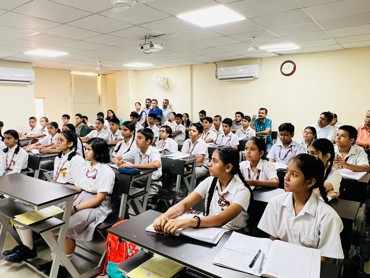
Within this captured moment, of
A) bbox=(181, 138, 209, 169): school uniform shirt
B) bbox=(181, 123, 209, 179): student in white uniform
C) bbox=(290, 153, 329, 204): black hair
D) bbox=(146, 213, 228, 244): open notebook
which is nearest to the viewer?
bbox=(146, 213, 228, 244): open notebook

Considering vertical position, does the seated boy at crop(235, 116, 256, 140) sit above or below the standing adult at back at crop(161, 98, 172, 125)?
below

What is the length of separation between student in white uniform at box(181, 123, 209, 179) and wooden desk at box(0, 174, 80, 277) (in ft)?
7.15

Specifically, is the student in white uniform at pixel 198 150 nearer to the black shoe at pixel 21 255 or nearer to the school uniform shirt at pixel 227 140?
the school uniform shirt at pixel 227 140

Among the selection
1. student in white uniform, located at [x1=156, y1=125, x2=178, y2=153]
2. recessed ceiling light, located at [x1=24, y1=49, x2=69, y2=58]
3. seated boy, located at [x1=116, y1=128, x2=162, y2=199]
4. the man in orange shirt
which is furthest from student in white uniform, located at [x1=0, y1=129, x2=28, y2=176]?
the man in orange shirt

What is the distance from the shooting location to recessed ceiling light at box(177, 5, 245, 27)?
3129 millimetres

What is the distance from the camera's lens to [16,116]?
22.8ft

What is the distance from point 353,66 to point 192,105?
4148 millimetres

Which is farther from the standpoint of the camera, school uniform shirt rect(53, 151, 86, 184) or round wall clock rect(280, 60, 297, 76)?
round wall clock rect(280, 60, 297, 76)

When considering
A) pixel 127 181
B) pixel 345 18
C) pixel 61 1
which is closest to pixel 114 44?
Result: pixel 61 1

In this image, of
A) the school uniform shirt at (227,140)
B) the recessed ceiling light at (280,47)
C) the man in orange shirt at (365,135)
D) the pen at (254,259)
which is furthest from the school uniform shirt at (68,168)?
the recessed ceiling light at (280,47)

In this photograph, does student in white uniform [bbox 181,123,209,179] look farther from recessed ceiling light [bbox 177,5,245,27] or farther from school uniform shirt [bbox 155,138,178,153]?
recessed ceiling light [bbox 177,5,245,27]

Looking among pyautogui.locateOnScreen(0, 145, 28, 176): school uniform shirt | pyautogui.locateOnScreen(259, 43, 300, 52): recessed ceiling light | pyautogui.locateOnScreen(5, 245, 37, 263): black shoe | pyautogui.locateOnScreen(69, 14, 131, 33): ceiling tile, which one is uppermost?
pyautogui.locateOnScreen(259, 43, 300, 52): recessed ceiling light

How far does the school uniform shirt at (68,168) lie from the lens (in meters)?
2.64

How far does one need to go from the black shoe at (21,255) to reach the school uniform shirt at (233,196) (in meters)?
1.78
